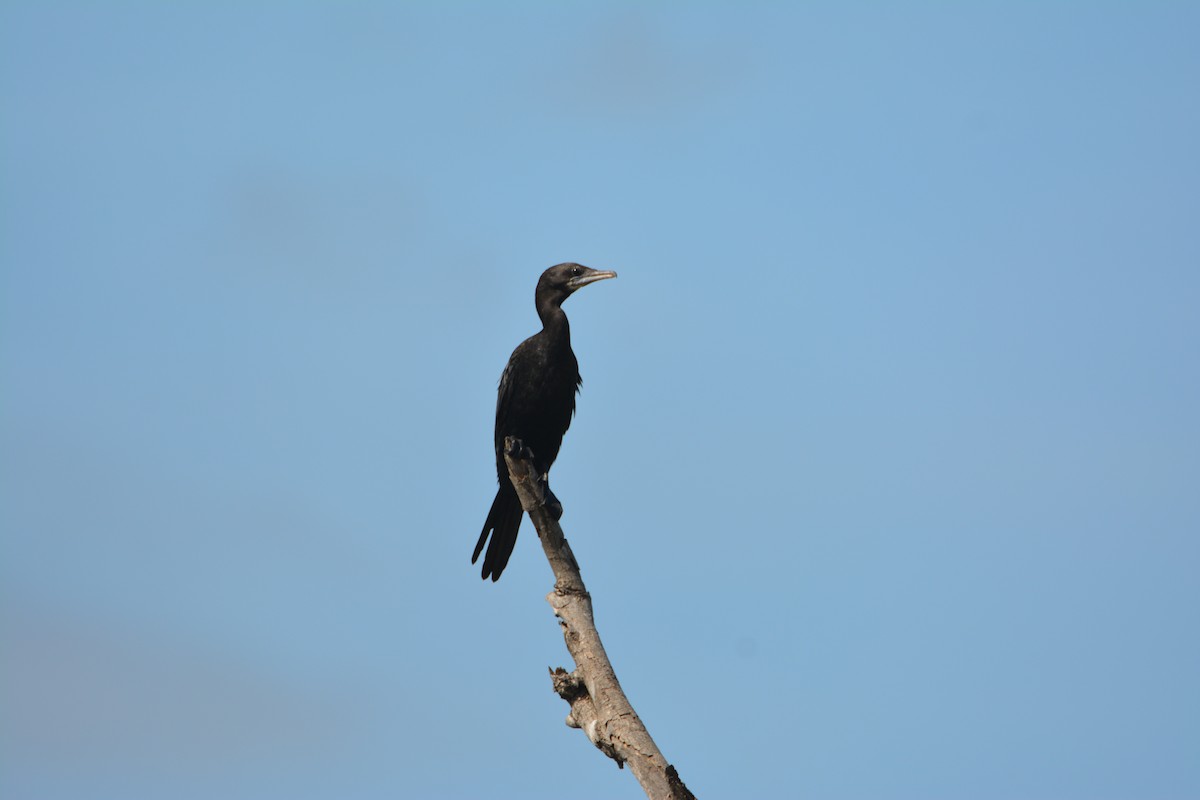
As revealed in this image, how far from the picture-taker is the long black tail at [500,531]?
→ 30.5 ft

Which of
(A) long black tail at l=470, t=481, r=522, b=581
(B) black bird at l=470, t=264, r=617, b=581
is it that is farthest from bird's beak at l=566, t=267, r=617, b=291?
(A) long black tail at l=470, t=481, r=522, b=581

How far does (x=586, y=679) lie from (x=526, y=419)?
122 inches

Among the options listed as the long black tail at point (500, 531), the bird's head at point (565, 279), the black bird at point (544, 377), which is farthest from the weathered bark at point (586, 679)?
the bird's head at point (565, 279)

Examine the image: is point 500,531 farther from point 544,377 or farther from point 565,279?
point 565,279

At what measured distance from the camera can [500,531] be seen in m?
9.32

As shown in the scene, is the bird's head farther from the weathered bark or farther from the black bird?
the weathered bark

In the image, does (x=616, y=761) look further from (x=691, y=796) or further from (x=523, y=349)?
(x=523, y=349)

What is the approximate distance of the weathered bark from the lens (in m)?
6.43

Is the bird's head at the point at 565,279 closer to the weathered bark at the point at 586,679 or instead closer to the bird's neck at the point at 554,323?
the bird's neck at the point at 554,323

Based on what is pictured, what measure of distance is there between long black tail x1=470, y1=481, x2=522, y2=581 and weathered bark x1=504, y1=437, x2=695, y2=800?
1.53 metres

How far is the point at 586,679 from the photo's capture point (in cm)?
690

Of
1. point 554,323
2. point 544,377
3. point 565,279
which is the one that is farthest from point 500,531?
point 565,279

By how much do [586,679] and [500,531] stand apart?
2537 mm

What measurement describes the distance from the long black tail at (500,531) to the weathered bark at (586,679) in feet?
5.01
